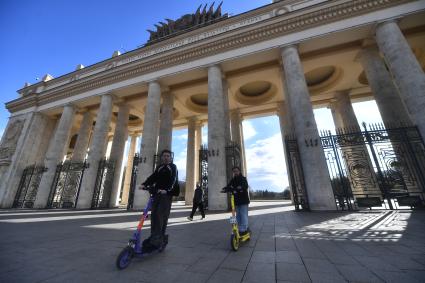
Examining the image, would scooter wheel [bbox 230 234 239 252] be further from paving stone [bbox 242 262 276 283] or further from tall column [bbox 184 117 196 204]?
tall column [bbox 184 117 196 204]

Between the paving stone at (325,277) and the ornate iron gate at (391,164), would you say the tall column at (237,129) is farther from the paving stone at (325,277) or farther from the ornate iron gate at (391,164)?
the paving stone at (325,277)

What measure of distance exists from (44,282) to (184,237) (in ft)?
9.32

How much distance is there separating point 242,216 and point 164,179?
2002mm

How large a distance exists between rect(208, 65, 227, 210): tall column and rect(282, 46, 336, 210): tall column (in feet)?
14.0

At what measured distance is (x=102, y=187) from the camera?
15461 mm

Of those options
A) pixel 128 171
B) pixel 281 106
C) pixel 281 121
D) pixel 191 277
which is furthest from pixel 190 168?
pixel 191 277

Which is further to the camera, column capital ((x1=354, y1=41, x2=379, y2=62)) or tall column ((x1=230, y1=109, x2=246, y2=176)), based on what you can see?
tall column ((x1=230, y1=109, x2=246, y2=176))

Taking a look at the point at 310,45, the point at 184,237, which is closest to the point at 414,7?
the point at 310,45

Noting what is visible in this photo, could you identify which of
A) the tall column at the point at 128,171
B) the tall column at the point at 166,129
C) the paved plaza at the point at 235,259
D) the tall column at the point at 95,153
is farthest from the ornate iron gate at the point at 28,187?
the paved plaza at the point at 235,259

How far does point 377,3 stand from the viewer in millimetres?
11016

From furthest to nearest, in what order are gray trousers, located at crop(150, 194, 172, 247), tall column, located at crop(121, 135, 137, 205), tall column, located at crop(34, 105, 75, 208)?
tall column, located at crop(121, 135, 137, 205) < tall column, located at crop(34, 105, 75, 208) < gray trousers, located at crop(150, 194, 172, 247)

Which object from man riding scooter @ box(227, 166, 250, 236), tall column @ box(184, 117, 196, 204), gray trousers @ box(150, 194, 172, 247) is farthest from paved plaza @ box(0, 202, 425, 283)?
tall column @ box(184, 117, 196, 204)

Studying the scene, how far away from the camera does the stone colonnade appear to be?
9414 millimetres

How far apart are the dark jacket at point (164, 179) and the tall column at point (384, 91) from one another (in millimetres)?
12523
